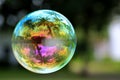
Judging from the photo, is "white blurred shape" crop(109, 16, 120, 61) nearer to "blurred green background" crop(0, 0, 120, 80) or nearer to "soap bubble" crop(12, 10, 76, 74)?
"blurred green background" crop(0, 0, 120, 80)

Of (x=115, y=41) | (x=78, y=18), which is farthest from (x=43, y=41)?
(x=115, y=41)

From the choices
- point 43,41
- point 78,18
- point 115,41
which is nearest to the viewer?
point 43,41

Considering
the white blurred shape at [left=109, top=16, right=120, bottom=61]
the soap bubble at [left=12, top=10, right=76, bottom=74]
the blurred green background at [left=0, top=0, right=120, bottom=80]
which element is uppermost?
the white blurred shape at [left=109, top=16, right=120, bottom=61]

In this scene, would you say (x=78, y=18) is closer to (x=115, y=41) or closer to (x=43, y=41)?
(x=43, y=41)

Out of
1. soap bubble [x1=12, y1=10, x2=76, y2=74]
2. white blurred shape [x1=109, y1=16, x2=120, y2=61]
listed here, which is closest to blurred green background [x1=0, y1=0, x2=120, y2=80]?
soap bubble [x1=12, y1=10, x2=76, y2=74]

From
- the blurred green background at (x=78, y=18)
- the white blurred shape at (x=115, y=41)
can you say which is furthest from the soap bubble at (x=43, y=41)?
the white blurred shape at (x=115, y=41)

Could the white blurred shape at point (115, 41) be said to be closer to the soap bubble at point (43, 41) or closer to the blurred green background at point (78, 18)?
the blurred green background at point (78, 18)

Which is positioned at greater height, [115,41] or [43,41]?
[115,41]

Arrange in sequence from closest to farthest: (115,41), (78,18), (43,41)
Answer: (43,41)
(78,18)
(115,41)
